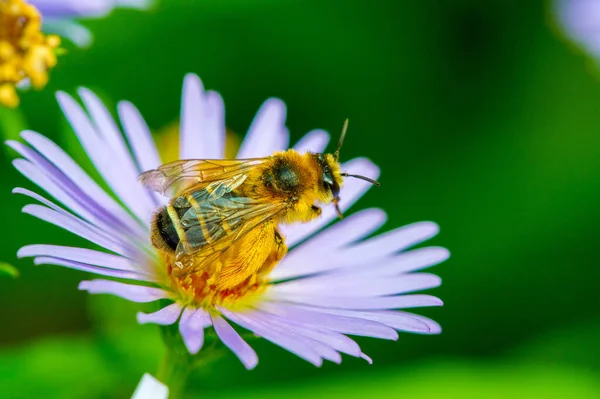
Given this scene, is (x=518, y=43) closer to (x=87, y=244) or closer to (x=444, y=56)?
(x=444, y=56)

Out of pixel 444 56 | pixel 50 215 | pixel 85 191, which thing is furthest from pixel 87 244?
pixel 444 56

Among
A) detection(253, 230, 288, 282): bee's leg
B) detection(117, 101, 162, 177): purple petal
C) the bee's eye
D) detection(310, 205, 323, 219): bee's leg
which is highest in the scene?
detection(117, 101, 162, 177): purple petal

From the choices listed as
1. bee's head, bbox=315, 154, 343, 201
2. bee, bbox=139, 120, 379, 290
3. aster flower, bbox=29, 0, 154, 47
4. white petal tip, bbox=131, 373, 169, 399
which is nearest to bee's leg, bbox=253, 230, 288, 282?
bee, bbox=139, 120, 379, 290

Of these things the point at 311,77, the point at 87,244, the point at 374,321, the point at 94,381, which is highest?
the point at 311,77

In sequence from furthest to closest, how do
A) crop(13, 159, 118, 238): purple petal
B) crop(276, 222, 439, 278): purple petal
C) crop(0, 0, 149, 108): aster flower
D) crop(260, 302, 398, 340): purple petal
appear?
1. crop(276, 222, 439, 278): purple petal
2. crop(0, 0, 149, 108): aster flower
3. crop(13, 159, 118, 238): purple petal
4. crop(260, 302, 398, 340): purple petal

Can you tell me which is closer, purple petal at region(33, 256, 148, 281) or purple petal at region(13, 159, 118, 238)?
purple petal at region(33, 256, 148, 281)

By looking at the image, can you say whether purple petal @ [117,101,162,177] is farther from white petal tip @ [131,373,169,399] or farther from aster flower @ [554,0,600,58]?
aster flower @ [554,0,600,58]

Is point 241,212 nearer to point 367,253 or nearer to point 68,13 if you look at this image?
point 367,253
